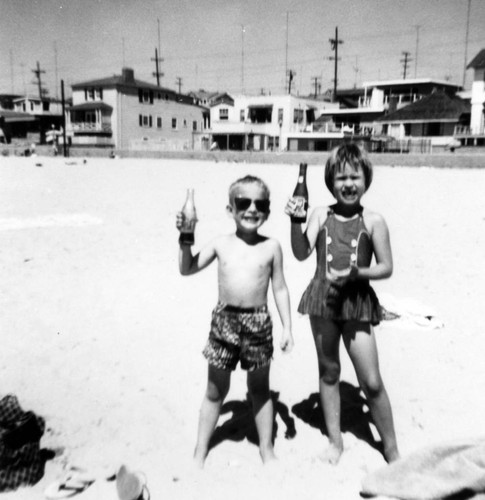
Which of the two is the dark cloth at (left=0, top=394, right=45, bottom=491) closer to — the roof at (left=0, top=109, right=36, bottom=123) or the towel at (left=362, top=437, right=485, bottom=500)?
the towel at (left=362, top=437, right=485, bottom=500)

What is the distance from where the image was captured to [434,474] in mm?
2908

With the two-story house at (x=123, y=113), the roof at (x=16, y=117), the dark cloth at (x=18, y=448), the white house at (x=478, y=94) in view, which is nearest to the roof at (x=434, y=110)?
the white house at (x=478, y=94)

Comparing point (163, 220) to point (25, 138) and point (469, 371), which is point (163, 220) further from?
point (25, 138)

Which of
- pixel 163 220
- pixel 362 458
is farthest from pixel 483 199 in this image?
pixel 362 458

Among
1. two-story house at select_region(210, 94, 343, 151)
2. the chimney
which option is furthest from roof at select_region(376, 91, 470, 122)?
the chimney

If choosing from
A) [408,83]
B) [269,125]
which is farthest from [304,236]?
[408,83]

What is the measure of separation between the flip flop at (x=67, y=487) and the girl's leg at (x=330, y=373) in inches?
55.2

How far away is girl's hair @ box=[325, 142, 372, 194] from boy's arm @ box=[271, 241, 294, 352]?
1.72ft

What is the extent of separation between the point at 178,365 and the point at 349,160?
2.39 metres

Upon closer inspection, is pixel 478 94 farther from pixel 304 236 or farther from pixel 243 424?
pixel 304 236

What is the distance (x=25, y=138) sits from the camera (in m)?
74.2

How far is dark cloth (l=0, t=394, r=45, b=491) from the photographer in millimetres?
3191

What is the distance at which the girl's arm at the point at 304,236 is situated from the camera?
10.3 feet

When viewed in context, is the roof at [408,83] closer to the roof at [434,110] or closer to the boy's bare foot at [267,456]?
the roof at [434,110]
